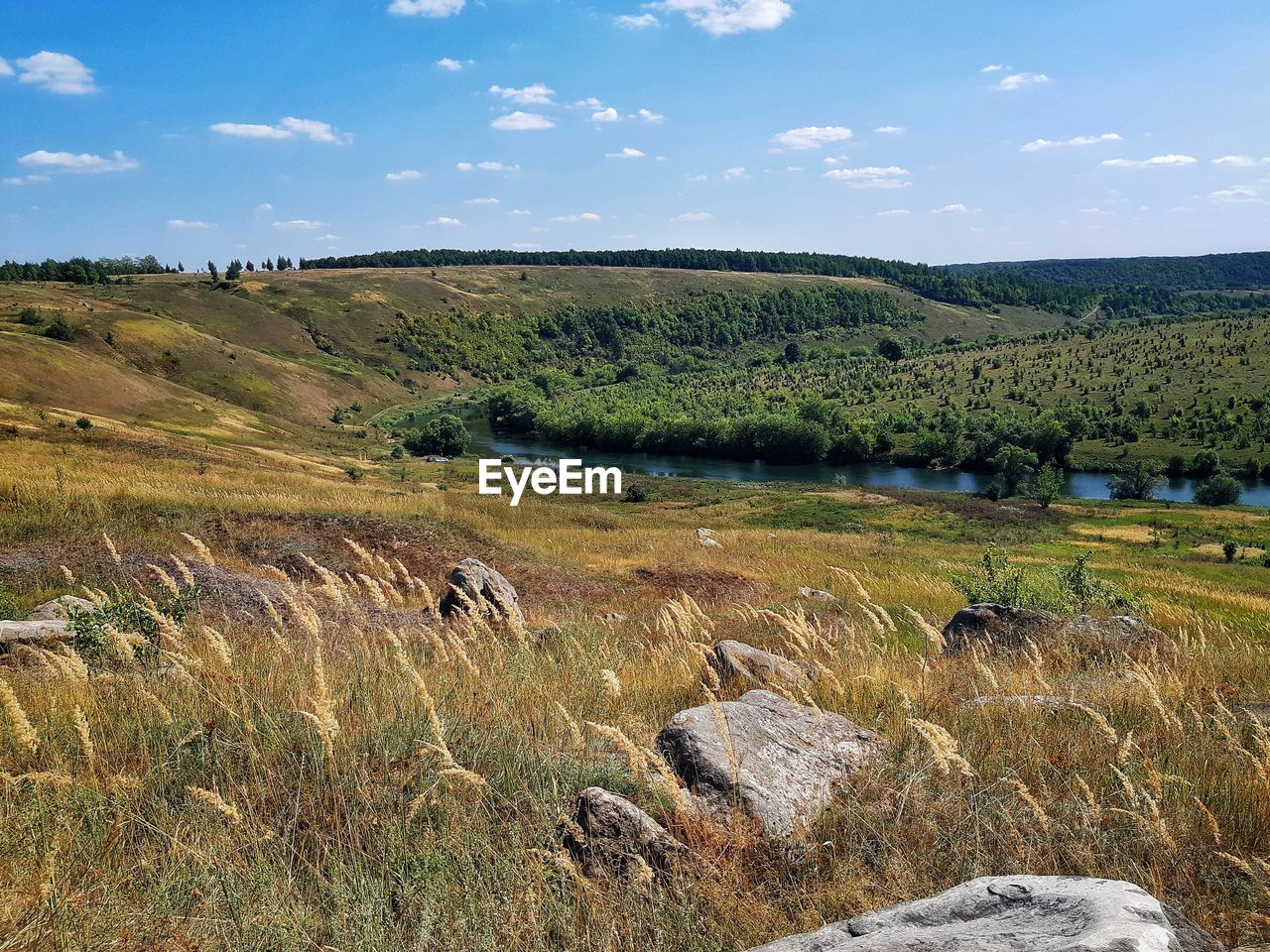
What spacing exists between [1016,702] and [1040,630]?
549 centimetres

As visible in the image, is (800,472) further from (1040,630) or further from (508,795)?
(508,795)

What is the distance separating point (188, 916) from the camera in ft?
10.3

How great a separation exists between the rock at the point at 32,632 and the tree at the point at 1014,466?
313ft

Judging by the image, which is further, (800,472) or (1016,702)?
(800,472)

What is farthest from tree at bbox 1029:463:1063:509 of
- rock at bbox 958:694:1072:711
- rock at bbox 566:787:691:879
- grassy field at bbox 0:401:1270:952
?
rock at bbox 566:787:691:879

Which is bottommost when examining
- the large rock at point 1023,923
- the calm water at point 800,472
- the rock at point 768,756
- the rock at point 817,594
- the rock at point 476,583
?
the calm water at point 800,472

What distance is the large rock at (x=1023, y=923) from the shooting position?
245cm

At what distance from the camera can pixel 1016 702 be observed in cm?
588

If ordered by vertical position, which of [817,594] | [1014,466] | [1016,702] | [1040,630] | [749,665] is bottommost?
[1014,466]

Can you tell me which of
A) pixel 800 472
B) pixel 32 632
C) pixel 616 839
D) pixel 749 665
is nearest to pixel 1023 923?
pixel 616 839

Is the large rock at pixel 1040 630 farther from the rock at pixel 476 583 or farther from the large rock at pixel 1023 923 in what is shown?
the rock at pixel 476 583

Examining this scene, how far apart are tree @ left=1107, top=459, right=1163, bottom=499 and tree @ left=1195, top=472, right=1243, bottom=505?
16.5 ft

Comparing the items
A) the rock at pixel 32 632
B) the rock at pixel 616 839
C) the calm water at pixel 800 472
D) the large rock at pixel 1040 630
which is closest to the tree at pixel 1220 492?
the calm water at pixel 800 472

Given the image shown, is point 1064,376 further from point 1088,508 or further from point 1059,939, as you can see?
point 1059,939
